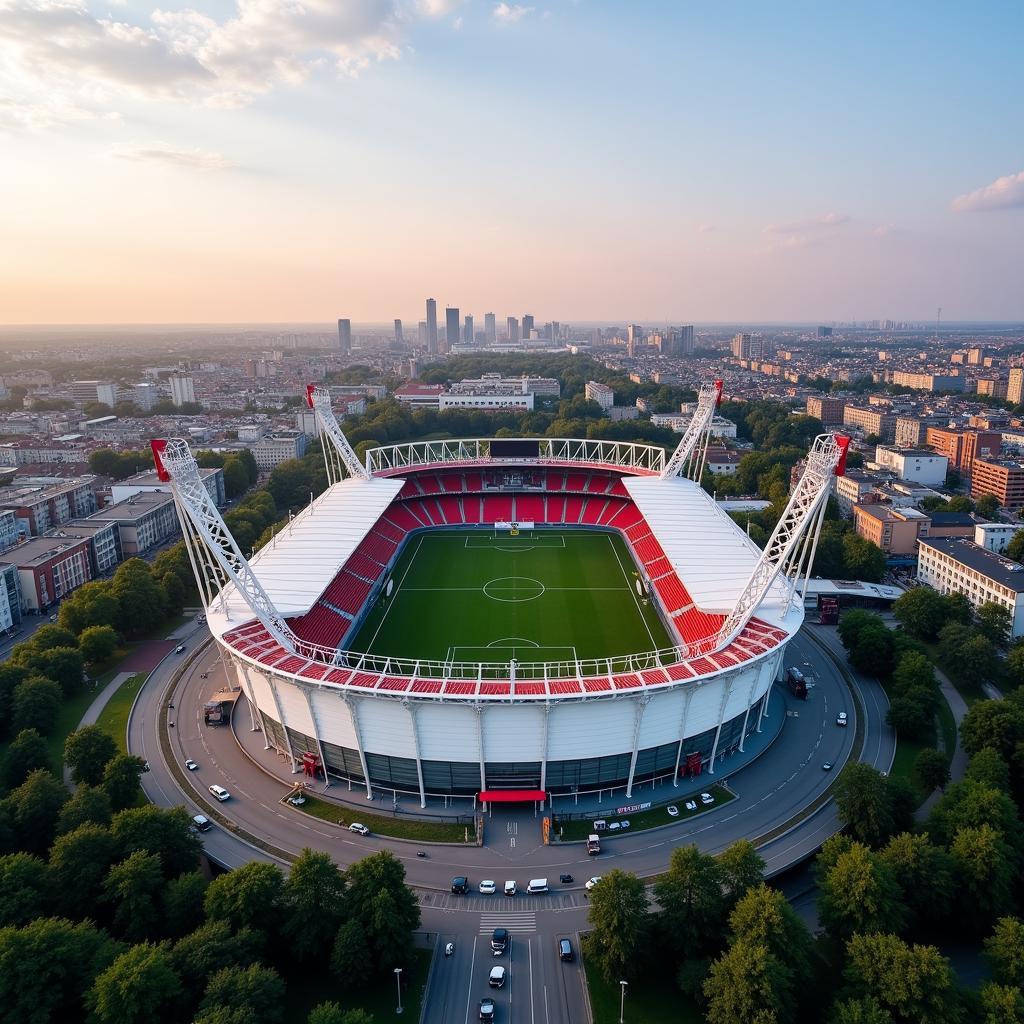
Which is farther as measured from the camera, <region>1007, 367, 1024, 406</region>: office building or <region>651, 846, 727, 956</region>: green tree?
<region>1007, 367, 1024, 406</region>: office building

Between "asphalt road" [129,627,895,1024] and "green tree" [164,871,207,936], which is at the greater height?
"green tree" [164,871,207,936]

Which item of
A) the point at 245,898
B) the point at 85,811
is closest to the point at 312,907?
the point at 245,898

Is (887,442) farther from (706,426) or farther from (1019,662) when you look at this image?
(1019,662)

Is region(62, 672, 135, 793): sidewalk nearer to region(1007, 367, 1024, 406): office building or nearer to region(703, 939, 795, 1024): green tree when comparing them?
region(703, 939, 795, 1024): green tree

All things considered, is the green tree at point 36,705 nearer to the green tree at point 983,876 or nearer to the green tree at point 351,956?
the green tree at point 351,956

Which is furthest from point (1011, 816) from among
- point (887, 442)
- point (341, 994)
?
point (887, 442)

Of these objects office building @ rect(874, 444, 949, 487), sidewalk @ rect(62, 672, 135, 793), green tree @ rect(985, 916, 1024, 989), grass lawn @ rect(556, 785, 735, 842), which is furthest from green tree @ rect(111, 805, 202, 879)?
office building @ rect(874, 444, 949, 487)

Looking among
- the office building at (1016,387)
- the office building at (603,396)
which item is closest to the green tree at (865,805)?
the office building at (603,396)
